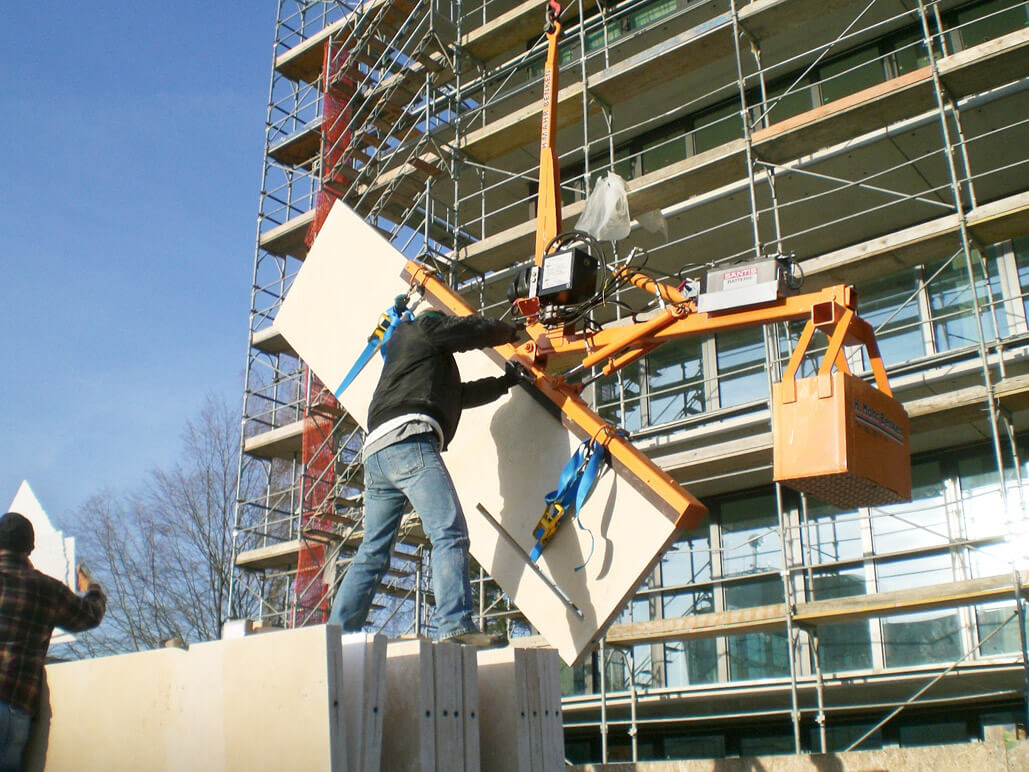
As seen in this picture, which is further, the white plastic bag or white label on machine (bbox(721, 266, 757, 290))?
the white plastic bag

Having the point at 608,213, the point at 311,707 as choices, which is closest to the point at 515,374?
the point at 608,213

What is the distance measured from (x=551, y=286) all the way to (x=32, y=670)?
122 inches

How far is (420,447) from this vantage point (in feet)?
15.7

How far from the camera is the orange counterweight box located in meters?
4.48

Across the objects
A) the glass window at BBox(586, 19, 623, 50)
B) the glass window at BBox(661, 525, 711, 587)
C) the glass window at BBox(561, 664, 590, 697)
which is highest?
the glass window at BBox(586, 19, 623, 50)

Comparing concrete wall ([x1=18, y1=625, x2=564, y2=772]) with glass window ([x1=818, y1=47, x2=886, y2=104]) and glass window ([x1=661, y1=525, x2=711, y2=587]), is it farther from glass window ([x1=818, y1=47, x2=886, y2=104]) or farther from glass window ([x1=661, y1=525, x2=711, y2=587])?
glass window ([x1=818, y1=47, x2=886, y2=104])

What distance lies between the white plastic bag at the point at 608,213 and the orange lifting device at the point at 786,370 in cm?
47

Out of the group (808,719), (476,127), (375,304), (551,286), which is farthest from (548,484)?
(476,127)

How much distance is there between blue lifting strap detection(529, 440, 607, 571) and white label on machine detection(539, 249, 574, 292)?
3.18 ft

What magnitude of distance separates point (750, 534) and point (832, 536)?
1046mm

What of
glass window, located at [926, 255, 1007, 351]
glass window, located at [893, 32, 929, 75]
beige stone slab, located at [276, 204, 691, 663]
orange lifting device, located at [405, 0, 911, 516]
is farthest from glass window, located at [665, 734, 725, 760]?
glass window, located at [893, 32, 929, 75]

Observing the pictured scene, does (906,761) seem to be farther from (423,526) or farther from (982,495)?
(982,495)

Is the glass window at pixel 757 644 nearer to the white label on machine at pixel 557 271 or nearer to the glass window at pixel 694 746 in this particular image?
the glass window at pixel 694 746

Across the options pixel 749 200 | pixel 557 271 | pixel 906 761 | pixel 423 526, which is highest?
pixel 749 200
